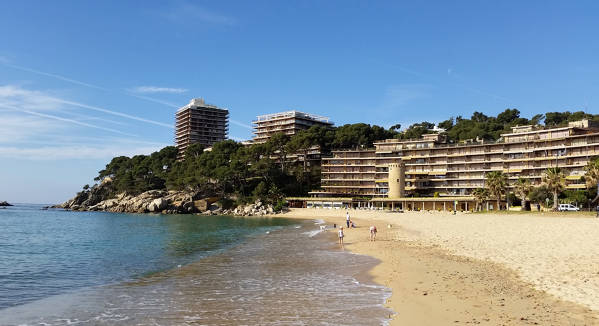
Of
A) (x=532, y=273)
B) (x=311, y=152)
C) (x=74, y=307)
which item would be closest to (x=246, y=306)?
(x=74, y=307)

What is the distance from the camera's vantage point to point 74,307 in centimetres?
1678

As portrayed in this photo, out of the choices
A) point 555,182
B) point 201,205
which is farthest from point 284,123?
point 555,182

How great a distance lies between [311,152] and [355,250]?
385 ft

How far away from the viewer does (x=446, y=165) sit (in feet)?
387

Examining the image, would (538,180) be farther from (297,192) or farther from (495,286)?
(495,286)

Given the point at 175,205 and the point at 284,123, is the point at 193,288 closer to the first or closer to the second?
the point at 175,205

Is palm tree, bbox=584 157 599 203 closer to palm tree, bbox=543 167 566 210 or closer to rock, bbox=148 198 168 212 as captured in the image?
palm tree, bbox=543 167 566 210

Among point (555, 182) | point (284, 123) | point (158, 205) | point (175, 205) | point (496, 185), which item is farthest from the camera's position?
point (284, 123)

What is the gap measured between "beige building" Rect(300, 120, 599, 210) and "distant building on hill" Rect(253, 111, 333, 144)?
38.9 meters

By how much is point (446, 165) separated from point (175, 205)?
84.2m

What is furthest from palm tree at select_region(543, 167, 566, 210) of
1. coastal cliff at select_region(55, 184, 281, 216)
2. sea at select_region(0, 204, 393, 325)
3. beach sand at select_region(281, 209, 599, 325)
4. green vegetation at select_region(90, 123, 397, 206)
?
green vegetation at select_region(90, 123, 397, 206)

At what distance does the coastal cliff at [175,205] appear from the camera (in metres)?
115

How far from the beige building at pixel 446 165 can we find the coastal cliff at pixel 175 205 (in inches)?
873

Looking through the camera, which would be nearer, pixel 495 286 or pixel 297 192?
pixel 495 286
